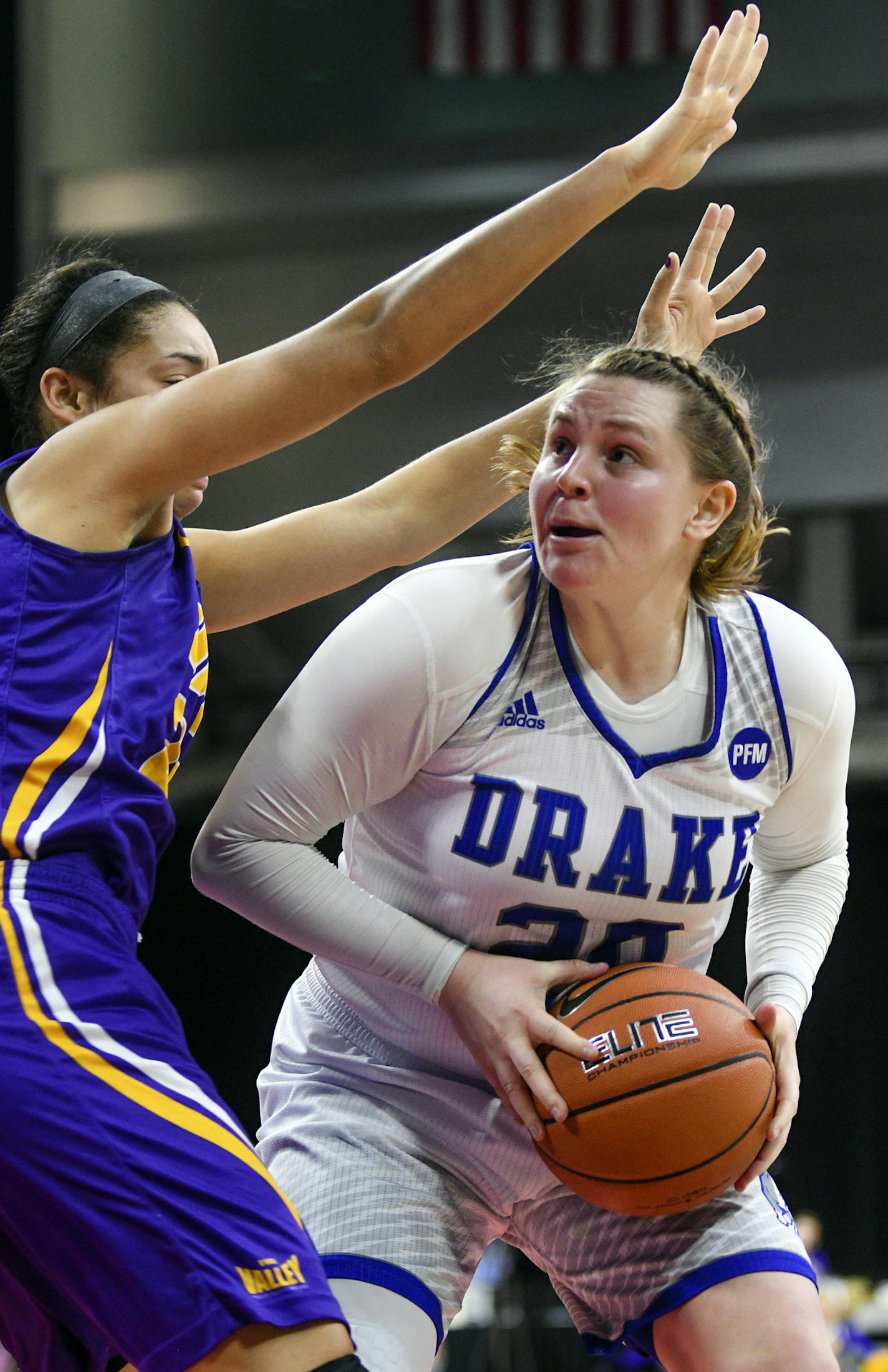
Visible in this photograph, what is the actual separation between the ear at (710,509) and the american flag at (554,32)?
7042 millimetres

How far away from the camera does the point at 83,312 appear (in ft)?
7.52

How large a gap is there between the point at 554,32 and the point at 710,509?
7.17 meters

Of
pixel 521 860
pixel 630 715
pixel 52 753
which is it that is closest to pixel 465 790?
pixel 521 860

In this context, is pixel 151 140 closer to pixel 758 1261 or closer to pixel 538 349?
pixel 538 349

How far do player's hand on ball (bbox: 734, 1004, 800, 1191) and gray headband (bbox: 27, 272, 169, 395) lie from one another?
4.84 ft

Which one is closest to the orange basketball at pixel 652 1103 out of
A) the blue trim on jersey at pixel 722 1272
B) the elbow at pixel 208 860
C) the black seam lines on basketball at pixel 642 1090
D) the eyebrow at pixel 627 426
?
the black seam lines on basketball at pixel 642 1090

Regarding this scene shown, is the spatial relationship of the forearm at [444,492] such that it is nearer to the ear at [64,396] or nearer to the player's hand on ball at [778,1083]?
the ear at [64,396]

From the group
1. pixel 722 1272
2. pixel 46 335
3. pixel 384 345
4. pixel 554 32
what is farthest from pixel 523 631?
pixel 554 32

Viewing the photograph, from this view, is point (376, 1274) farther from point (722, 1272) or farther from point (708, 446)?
point (708, 446)

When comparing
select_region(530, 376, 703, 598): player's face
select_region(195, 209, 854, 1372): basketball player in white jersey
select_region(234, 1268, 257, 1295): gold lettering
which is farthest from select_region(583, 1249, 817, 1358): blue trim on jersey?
select_region(530, 376, 703, 598): player's face

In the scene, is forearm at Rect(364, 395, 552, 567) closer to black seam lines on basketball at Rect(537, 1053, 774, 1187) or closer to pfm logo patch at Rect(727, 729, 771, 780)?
pfm logo patch at Rect(727, 729, 771, 780)

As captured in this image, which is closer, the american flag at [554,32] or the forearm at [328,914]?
the forearm at [328,914]

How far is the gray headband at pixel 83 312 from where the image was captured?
2.27 m

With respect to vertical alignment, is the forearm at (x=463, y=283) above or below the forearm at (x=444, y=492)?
above
